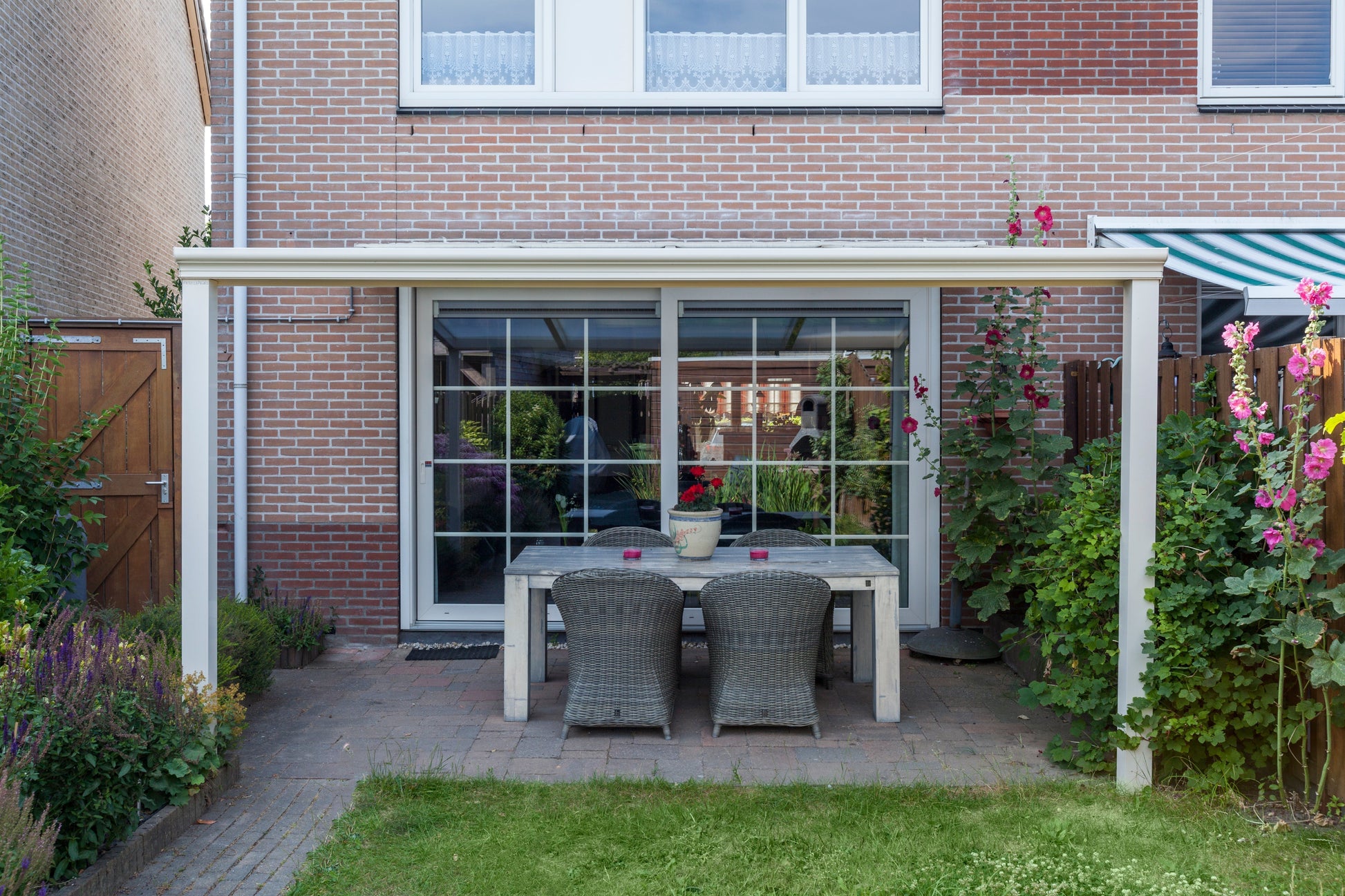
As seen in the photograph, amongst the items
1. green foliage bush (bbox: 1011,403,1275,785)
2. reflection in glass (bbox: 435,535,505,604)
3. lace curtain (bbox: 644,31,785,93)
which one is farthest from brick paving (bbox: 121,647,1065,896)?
lace curtain (bbox: 644,31,785,93)

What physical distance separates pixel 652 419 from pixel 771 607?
2575mm

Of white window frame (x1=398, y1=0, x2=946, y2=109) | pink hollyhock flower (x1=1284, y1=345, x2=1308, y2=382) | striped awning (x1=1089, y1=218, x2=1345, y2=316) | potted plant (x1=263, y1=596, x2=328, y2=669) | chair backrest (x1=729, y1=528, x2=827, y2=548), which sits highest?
white window frame (x1=398, y1=0, x2=946, y2=109)

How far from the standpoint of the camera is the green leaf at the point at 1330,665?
3.54 m

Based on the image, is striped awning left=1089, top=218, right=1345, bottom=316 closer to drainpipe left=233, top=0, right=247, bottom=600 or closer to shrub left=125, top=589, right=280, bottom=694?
shrub left=125, top=589, right=280, bottom=694

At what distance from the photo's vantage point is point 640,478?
7035 millimetres

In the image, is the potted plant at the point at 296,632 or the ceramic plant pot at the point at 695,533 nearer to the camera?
the ceramic plant pot at the point at 695,533

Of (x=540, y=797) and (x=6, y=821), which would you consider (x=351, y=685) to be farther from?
(x=6, y=821)

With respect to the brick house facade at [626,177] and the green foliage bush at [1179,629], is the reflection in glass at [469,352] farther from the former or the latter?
the green foliage bush at [1179,629]

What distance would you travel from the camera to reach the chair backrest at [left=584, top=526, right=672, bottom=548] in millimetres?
6062

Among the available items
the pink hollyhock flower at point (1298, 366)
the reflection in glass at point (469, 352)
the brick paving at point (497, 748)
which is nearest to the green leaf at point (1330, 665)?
the pink hollyhock flower at point (1298, 366)

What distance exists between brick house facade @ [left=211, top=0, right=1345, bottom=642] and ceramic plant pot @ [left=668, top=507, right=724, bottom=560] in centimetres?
239

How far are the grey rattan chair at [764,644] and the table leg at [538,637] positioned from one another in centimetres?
131

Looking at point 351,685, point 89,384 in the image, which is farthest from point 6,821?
point 89,384

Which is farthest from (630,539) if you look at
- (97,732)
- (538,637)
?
(97,732)
